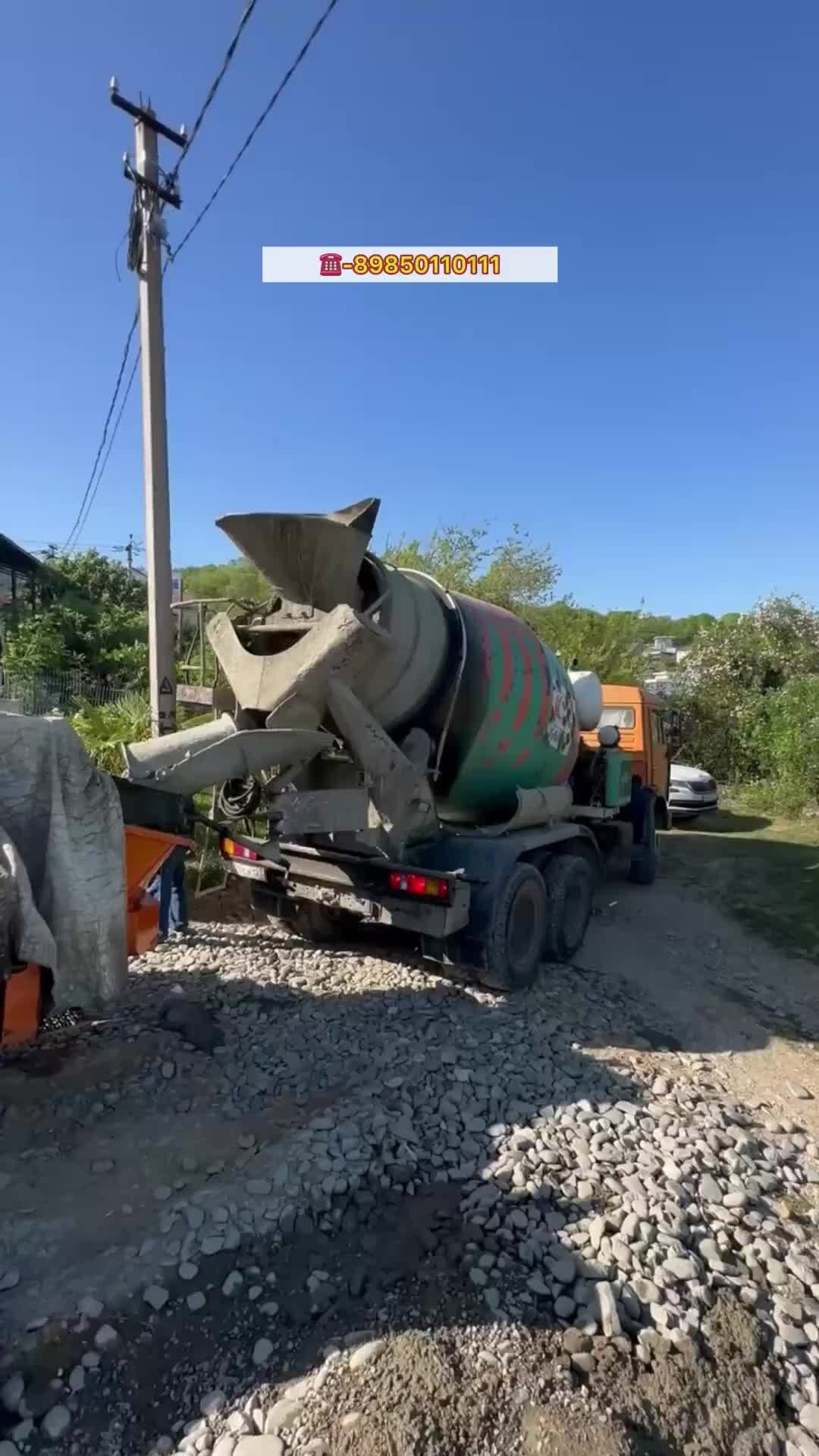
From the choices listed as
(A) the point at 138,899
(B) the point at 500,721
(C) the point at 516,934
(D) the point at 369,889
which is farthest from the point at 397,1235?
(B) the point at 500,721

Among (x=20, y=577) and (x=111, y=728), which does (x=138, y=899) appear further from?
(x=20, y=577)

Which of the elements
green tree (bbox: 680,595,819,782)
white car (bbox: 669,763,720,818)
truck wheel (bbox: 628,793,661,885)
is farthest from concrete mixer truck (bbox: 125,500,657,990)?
green tree (bbox: 680,595,819,782)

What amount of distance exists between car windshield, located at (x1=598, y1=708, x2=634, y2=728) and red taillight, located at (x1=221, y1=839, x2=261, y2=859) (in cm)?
626

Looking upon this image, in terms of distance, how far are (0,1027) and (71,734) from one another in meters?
1.34

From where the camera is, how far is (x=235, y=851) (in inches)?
264

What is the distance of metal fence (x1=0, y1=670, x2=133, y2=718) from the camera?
13398 mm

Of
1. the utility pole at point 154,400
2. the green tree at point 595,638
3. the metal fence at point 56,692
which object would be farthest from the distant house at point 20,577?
the utility pole at point 154,400

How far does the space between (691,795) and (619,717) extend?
633cm

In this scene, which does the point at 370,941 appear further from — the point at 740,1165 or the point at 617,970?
the point at 740,1165

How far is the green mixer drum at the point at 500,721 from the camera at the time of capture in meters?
6.38

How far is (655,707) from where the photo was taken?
470 inches

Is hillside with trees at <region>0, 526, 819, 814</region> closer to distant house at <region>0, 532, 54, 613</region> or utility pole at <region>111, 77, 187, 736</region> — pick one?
distant house at <region>0, 532, 54, 613</region>

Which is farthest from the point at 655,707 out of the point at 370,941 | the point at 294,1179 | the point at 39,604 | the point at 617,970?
the point at 39,604

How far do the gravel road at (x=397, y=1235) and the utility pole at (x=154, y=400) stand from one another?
3440mm
